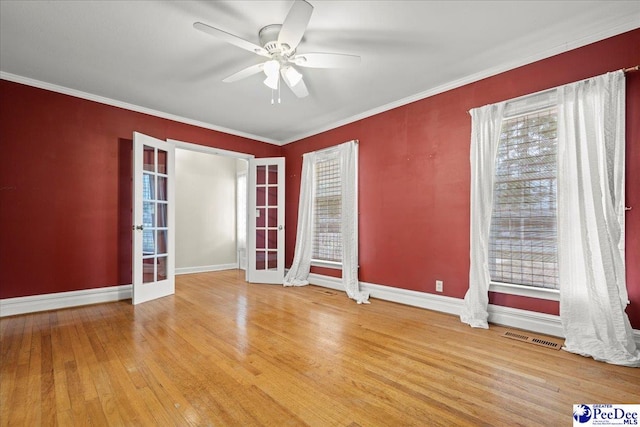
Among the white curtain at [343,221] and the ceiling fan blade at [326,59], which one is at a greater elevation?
the ceiling fan blade at [326,59]

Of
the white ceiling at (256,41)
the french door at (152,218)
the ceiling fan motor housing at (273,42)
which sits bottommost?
the french door at (152,218)

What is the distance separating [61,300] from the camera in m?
3.62

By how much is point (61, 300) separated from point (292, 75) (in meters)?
3.85

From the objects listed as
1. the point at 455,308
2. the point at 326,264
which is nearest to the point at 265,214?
the point at 326,264

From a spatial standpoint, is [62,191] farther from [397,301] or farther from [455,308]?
[455,308]

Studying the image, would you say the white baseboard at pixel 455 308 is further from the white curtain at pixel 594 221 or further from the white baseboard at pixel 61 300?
the white baseboard at pixel 61 300

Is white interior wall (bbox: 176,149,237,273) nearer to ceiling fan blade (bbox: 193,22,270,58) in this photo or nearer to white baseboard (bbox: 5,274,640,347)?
white baseboard (bbox: 5,274,640,347)

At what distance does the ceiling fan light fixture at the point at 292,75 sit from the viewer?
2707 millimetres

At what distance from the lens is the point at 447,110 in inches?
141

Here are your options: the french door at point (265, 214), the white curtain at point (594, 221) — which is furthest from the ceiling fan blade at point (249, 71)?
the white curtain at point (594, 221)

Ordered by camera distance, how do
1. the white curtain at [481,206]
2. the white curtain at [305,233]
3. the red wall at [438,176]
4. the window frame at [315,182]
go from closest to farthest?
the red wall at [438,176], the white curtain at [481,206], the window frame at [315,182], the white curtain at [305,233]

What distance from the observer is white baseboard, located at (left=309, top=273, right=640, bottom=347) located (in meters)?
2.77

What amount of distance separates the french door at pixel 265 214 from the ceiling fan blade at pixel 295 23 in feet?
10.5

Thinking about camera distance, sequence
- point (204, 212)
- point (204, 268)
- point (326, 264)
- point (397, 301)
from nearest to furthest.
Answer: point (397, 301), point (326, 264), point (204, 268), point (204, 212)
